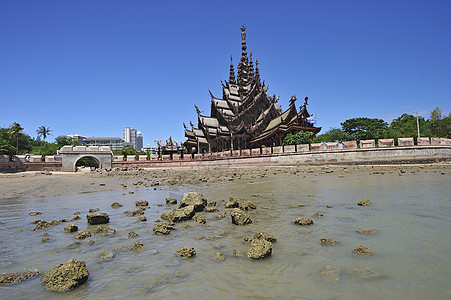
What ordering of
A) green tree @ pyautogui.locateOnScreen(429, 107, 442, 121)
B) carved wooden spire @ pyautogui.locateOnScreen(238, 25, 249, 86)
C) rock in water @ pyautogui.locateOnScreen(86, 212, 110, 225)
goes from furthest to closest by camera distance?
green tree @ pyautogui.locateOnScreen(429, 107, 442, 121) < carved wooden spire @ pyautogui.locateOnScreen(238, 25, 249, 86) < rock in water @ pyautogui.locateOnScreen(86, 212, 110, 225)

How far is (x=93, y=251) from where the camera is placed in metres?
4.02

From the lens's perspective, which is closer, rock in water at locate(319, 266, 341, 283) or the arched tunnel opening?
rock in water at locate(319, 266, 341, 283)

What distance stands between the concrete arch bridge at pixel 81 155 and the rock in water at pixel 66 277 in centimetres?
4857

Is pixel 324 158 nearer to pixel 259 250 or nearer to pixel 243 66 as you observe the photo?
pixel 259 250

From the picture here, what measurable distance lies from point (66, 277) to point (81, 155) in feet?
165

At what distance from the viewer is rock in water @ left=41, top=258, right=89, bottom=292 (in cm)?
281

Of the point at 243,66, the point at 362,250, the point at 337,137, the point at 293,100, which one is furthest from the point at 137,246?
the point at 243,66

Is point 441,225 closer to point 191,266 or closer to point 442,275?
point 442,275

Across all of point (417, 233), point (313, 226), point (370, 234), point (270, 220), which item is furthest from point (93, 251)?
point (417, 233)

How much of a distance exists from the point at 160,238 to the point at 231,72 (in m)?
72.1

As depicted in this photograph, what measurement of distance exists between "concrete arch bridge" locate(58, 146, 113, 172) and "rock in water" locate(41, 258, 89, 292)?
48.6 m

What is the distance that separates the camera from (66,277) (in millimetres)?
2865

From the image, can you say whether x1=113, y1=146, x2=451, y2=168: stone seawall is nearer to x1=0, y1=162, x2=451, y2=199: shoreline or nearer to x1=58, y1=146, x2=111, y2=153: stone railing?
x1=0, y1=162, x2=451, y2=199: shoreline

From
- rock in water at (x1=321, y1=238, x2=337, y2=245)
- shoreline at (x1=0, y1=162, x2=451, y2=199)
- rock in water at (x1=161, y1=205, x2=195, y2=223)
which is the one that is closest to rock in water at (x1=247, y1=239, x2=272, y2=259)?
rock in water at (x1=321, y1=238, x2=337, y2=245)
